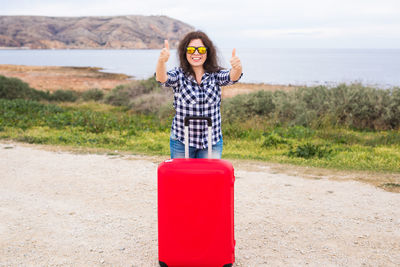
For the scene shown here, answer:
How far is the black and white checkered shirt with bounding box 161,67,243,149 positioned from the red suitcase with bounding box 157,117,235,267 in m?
0.19

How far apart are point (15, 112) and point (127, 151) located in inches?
246

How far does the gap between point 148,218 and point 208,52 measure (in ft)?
6.90

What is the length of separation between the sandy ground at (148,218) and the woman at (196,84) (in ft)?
3.63

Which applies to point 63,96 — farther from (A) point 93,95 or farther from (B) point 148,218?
(B) point 148,218

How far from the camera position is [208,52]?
149 inches

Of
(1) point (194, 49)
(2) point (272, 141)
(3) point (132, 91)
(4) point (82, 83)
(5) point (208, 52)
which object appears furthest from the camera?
(4) point (82, 83)

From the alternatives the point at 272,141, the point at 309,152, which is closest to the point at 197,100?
Result: the point at 309,152

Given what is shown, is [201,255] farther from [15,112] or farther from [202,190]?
[15,112]

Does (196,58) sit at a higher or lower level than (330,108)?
higher

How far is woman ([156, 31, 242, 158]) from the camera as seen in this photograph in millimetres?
3582

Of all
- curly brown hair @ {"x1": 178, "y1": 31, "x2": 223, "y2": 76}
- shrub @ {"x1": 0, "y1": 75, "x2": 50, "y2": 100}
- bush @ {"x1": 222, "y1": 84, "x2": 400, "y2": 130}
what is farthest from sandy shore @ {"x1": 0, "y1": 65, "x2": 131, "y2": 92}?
curly brown hair @ {"x1": 178, "y1": 31, "x2": 223, "y2": 76}

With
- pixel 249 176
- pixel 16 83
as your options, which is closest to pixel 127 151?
pixel 249 176

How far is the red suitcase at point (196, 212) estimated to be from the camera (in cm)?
323

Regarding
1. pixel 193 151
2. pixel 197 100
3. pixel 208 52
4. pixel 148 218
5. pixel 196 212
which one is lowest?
pixel 148 218
